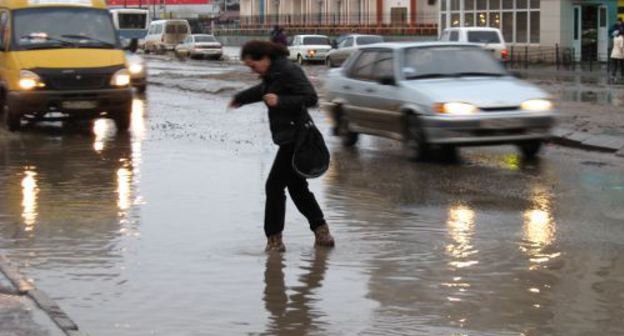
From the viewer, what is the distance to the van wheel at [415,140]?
1374cm

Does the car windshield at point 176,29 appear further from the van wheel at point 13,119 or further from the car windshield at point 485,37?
the van wheel at point 13,119

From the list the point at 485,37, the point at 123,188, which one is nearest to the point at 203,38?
the point at 485,37

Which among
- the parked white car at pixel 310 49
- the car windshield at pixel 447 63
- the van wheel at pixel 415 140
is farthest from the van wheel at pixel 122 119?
the parked white car at pixel 310 49

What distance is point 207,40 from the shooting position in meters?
60.6

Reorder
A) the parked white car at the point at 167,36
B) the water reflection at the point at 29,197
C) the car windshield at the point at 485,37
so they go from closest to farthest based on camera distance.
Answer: the water reflection at the point at 29,197 < the car windshield at the point at 485,37 < the parked white car at the point at 167,36

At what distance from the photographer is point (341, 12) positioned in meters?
80.2

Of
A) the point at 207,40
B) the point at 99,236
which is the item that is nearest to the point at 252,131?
the point at 99,236

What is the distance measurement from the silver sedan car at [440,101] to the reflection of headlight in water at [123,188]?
349 centimetres

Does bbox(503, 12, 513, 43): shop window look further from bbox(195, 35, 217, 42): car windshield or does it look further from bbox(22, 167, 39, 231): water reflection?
bbox(22, 167, 39, 231): water reflection

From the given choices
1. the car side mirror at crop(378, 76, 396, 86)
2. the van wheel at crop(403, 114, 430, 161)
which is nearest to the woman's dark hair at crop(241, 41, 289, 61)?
the van wheel at crop(403, 114, 430, 161)

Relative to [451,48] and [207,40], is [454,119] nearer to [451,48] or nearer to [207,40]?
[451,48]

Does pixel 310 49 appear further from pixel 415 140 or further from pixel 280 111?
pixel 280 111

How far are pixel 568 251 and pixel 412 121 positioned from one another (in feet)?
18.7

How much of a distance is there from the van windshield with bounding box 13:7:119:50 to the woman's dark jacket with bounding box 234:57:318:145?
10278mm
